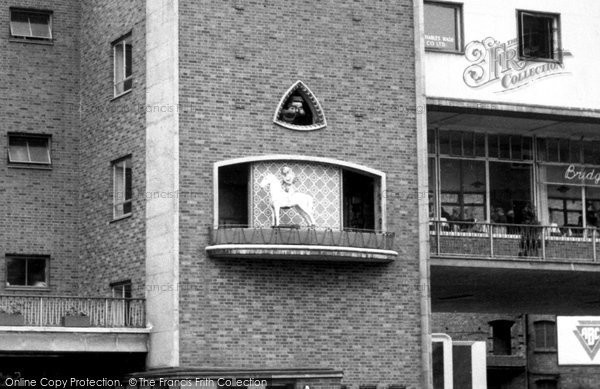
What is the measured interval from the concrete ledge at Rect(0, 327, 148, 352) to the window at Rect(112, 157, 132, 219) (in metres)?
3.33

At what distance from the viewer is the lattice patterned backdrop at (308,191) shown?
32.6 m

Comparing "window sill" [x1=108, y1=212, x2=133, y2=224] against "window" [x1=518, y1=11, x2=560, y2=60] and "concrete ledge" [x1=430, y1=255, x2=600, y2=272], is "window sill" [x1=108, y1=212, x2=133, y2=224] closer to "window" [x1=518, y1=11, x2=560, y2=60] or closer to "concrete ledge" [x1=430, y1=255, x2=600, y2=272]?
"concrete ledge" [x1=430, y1=255, x2=600, y2=272]

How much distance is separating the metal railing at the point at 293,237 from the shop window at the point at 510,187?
24.4 feet

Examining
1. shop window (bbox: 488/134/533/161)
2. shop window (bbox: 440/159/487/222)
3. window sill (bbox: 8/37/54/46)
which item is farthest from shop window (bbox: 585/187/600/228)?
window sill (bbox: 8/37/54/46)

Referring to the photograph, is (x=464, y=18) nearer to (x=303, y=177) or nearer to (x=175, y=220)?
(x=303, y=177)

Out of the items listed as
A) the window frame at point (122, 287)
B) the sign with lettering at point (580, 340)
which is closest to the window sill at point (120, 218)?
the window frame at point (122, 287)

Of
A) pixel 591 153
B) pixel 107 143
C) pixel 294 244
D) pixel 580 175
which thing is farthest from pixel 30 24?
pixel 591 153

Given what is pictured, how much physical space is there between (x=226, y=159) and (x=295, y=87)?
247 centimetres

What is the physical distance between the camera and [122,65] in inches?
1394

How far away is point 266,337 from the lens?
1271 inches

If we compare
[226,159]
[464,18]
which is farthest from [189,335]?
[464,18]

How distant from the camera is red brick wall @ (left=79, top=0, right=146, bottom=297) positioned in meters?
33.9

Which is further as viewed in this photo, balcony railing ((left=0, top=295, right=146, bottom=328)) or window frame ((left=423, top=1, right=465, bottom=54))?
window frame ((left=423, top=1, right=465, bottom=54))

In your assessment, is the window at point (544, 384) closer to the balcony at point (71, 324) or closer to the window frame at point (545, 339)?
the window frame at point (545, 339)
